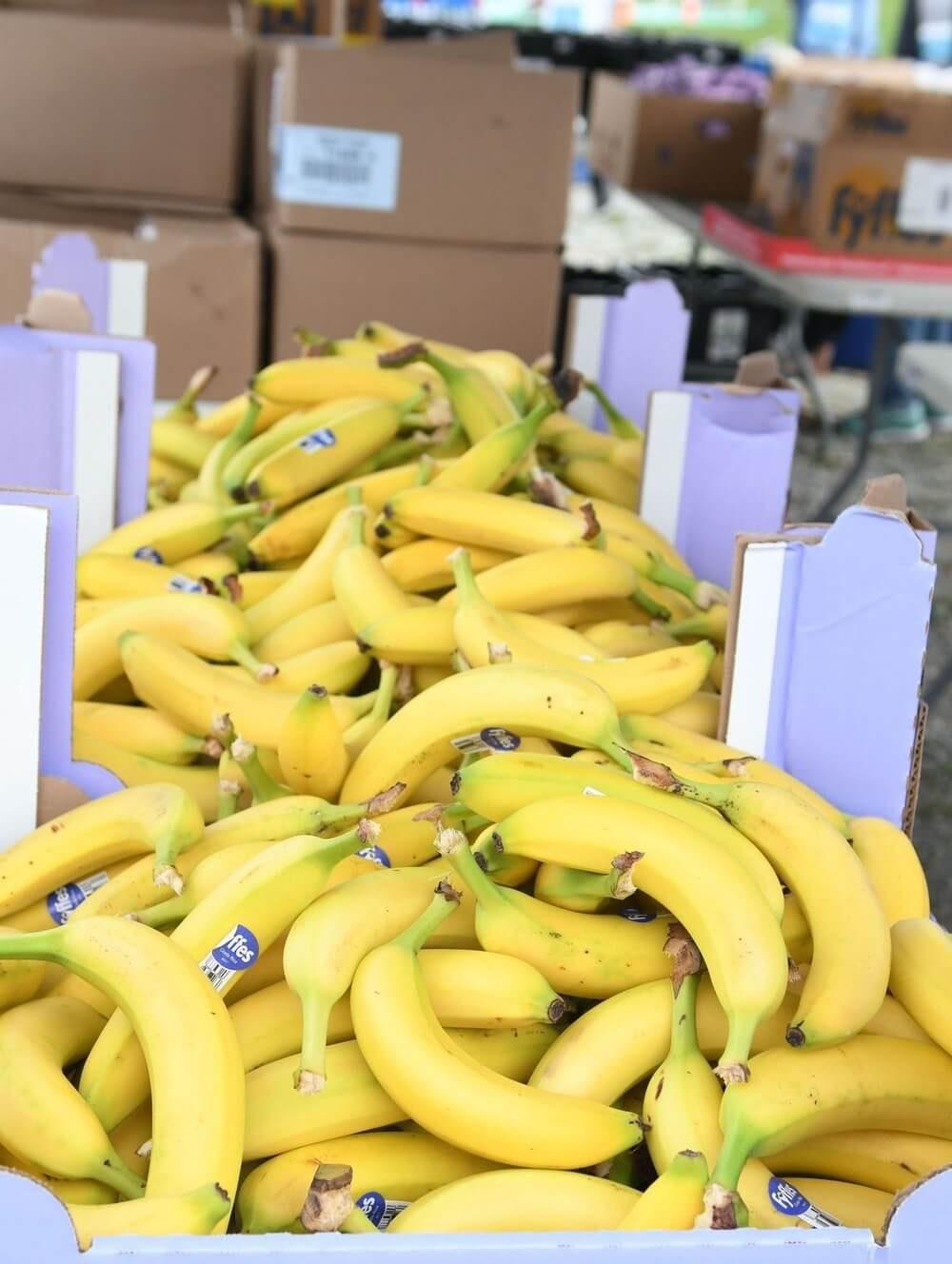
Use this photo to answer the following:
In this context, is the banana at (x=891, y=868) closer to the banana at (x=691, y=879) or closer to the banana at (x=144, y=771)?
the banana at (x=691, y=879)

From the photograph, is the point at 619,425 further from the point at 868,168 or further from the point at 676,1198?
the point at 868,168

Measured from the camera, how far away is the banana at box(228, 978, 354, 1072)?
0.81 metres

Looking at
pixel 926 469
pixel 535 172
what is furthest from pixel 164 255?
pixel 926 469

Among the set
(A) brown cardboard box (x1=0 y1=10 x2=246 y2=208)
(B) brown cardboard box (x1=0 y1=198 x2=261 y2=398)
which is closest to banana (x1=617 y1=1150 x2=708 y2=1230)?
(B) brown cardboard box (x1=0 y1=198 x2=261 y2=398)

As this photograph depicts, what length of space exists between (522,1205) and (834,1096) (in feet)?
0.61

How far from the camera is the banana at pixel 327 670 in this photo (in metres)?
1.19

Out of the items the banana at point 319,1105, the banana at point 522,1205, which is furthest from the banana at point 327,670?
the banana at point 522,1205

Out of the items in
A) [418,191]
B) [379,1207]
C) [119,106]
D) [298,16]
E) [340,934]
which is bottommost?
[379,1207]

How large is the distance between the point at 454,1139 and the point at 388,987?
0.09m

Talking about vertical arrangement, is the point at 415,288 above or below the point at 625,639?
above

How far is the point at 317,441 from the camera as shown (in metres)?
1.48

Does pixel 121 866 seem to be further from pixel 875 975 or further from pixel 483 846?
pixel 875 975

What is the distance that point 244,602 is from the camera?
1373mm

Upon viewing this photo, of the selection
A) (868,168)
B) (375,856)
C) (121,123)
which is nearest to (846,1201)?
(375,856)
